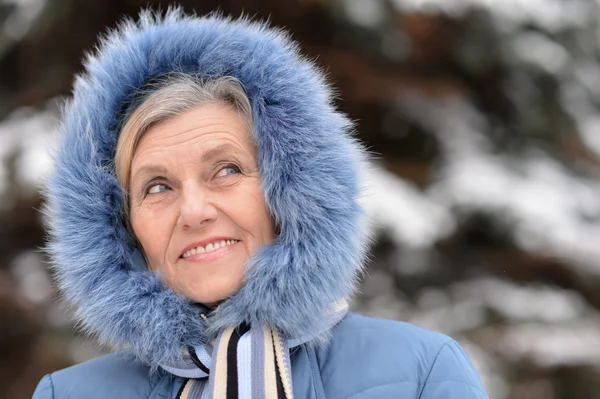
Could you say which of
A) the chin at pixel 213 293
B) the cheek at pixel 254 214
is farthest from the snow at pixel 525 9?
the chin at pixel 213 293

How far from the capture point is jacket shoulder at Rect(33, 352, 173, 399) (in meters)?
1.98

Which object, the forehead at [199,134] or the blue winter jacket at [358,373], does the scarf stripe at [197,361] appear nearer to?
the blue winter jacket at [358,373]

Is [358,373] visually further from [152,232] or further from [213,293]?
[152,232]

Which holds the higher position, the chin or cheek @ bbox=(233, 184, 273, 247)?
cheek @ bbox=(233, 184, 273, 247)

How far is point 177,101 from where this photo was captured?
1.95m

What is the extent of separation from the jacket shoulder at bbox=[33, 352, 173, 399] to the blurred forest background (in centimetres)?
236

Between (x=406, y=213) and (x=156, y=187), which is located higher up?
(x=156, y=187)

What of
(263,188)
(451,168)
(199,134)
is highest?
(199,134)

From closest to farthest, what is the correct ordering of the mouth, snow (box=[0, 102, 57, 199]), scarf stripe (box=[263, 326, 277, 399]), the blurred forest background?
scarf stripe (box=[263, 326, 277, 399]) < the mouth < snow (box=[0, 102, 57, 199]) < the blurred forest background

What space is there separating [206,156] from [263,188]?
17 centimetres

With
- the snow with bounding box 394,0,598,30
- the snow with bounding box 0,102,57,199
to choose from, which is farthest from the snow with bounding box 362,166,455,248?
the snow with bounding box 0,102,57,199

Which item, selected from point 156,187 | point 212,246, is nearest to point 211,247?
point 212,246

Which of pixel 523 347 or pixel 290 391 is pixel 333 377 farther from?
pixel 523 347

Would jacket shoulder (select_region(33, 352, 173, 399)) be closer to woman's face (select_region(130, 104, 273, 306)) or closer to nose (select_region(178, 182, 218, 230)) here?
woman's face (select_region(130, 104, 273, 306))
